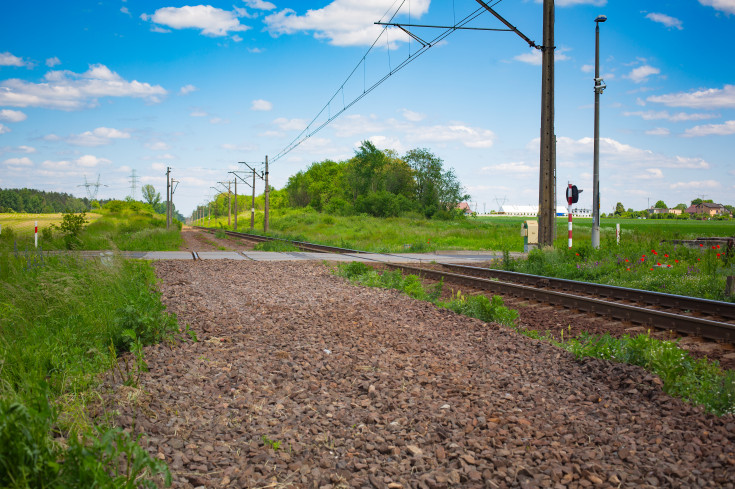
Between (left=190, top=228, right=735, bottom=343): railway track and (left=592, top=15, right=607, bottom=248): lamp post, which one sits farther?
(left=592, top=15, right=607, bottom=248): lamp post

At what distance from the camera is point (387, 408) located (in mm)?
4293

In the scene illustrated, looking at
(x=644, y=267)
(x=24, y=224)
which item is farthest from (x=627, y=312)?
(x=24, y=224)

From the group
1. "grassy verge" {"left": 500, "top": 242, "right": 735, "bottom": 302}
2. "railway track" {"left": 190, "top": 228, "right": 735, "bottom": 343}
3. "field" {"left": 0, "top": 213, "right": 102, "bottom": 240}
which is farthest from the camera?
"field" {"left": 0, "top": 213, "right": 102, "bottom": 240}

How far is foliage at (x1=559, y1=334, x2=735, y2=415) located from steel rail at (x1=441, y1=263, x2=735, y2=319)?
144 inches

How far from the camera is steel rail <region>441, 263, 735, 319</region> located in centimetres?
873

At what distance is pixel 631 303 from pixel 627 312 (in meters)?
1.73

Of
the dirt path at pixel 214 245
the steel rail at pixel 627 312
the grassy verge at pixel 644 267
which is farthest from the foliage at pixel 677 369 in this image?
the dirt path at pixel 214 245

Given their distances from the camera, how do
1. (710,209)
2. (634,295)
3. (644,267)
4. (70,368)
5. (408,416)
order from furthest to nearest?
1. (710,209)
2. (644,267)
3. (634,295)
4. (70,368)
5. (408,416)

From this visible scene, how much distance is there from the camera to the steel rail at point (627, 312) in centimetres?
718

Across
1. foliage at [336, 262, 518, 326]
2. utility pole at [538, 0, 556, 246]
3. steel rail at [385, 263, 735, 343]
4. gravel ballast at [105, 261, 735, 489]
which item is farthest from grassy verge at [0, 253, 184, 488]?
utility pole at [538, 0, 556, 246]

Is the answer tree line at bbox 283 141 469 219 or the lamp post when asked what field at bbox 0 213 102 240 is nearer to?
the lamp post

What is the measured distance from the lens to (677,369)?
4973mm

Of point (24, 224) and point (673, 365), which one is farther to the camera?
point (24, 224)

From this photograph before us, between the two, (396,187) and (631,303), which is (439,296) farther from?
(396,187)
